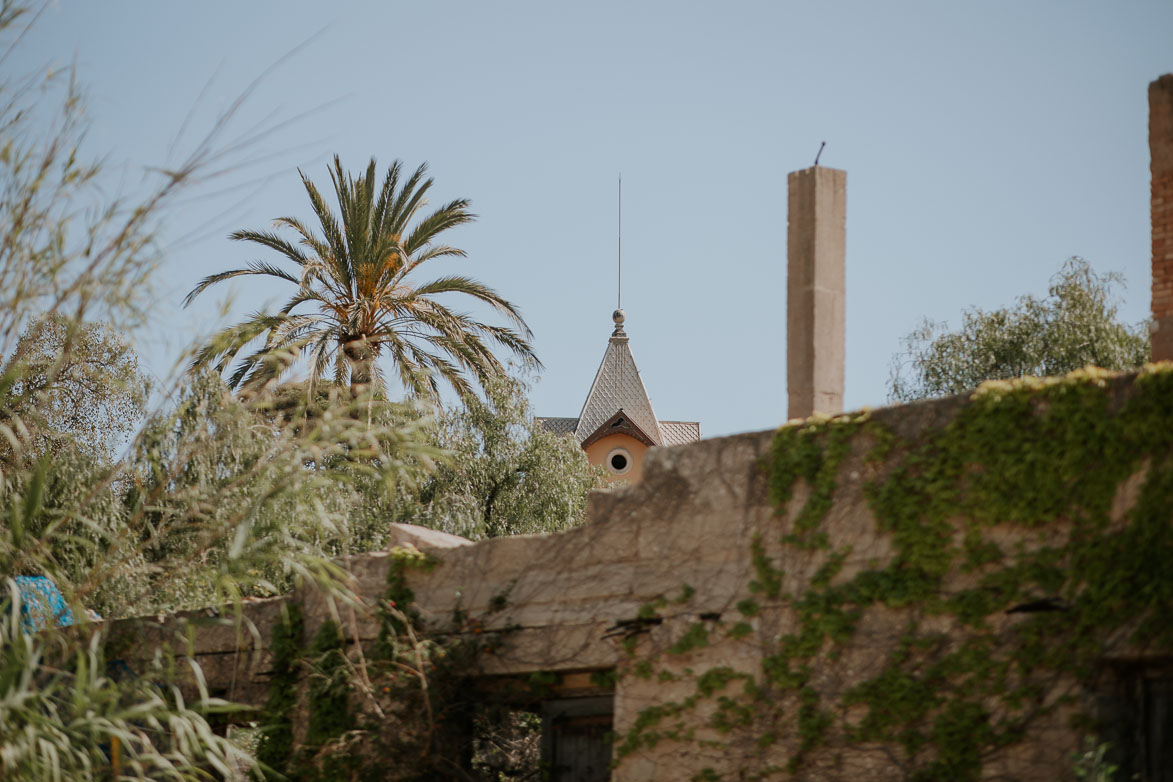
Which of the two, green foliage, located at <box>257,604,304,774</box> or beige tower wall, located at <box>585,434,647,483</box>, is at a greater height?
beige tower wall, located at <box>585,434,647,483</box>

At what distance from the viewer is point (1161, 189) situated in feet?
31.8

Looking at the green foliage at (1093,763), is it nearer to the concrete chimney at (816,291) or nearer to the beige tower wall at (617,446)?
the concrete chimney at (816,291)

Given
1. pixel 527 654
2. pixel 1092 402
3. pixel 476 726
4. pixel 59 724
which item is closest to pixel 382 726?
pixel 476 726

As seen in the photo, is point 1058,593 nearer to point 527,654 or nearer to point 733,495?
point 733,495

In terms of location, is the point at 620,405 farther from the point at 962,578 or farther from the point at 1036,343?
the point at 962,578

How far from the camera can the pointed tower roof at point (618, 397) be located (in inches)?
1576

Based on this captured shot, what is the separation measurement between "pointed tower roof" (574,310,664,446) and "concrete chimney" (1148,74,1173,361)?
29728 millimetres

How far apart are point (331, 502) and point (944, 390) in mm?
11694

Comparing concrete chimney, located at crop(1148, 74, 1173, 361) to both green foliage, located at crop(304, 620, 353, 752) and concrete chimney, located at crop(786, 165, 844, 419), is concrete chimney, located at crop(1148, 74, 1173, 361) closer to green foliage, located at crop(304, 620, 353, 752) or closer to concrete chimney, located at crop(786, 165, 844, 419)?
concrete chimney, located at crop(786, 165, 844, 419)

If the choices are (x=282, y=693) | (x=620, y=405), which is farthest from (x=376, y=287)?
(x=620, y=405)

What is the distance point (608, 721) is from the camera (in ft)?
31.3

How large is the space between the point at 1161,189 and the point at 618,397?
31.6 m

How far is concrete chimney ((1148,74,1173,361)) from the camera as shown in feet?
31.4

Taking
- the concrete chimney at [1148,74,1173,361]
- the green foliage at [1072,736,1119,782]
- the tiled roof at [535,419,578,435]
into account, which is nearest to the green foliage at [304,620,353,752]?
the green foliage at [1072,736,1119,782]
